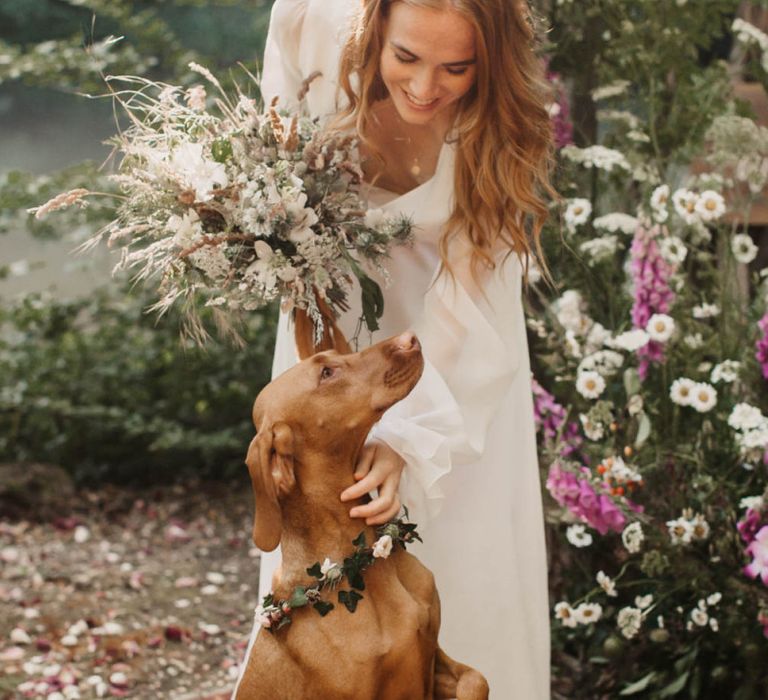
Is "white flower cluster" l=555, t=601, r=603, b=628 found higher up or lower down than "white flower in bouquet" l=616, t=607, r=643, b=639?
lower down

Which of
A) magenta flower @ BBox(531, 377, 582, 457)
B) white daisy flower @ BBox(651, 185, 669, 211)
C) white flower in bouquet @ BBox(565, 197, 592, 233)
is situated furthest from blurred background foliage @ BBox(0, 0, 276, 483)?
white daisy flower @ BBox(651, 185, 669, 211)

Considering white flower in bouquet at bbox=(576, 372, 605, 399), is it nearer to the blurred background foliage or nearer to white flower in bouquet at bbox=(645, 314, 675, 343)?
white flower in bouquet at bbox=(645, 314, 675, 343)

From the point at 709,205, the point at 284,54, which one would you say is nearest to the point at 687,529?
the point at 709,205

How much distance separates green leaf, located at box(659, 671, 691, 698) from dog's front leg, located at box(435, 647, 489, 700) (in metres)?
1.23

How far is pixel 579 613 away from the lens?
3283 mm

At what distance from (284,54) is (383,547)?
1.18 meters

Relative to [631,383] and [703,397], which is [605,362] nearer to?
[631,383]

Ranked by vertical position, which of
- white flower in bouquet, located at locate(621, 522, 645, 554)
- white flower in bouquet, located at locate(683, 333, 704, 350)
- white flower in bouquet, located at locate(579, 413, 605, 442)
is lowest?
white flower in bouquet, located at locate(621, 522, 645, 554)

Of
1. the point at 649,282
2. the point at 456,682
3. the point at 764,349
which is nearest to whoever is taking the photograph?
the point at 456,682

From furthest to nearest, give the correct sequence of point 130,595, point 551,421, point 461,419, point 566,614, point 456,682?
point 130,595 < point 551,421 < point 566,614 < point 461,419 < point 456,682

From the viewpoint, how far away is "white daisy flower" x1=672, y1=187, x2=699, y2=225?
10.3ft

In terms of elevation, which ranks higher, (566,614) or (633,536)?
(633,536)

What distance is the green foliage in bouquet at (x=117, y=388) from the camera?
5.40 metres

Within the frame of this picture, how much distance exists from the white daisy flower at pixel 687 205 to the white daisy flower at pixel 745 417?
54cm
